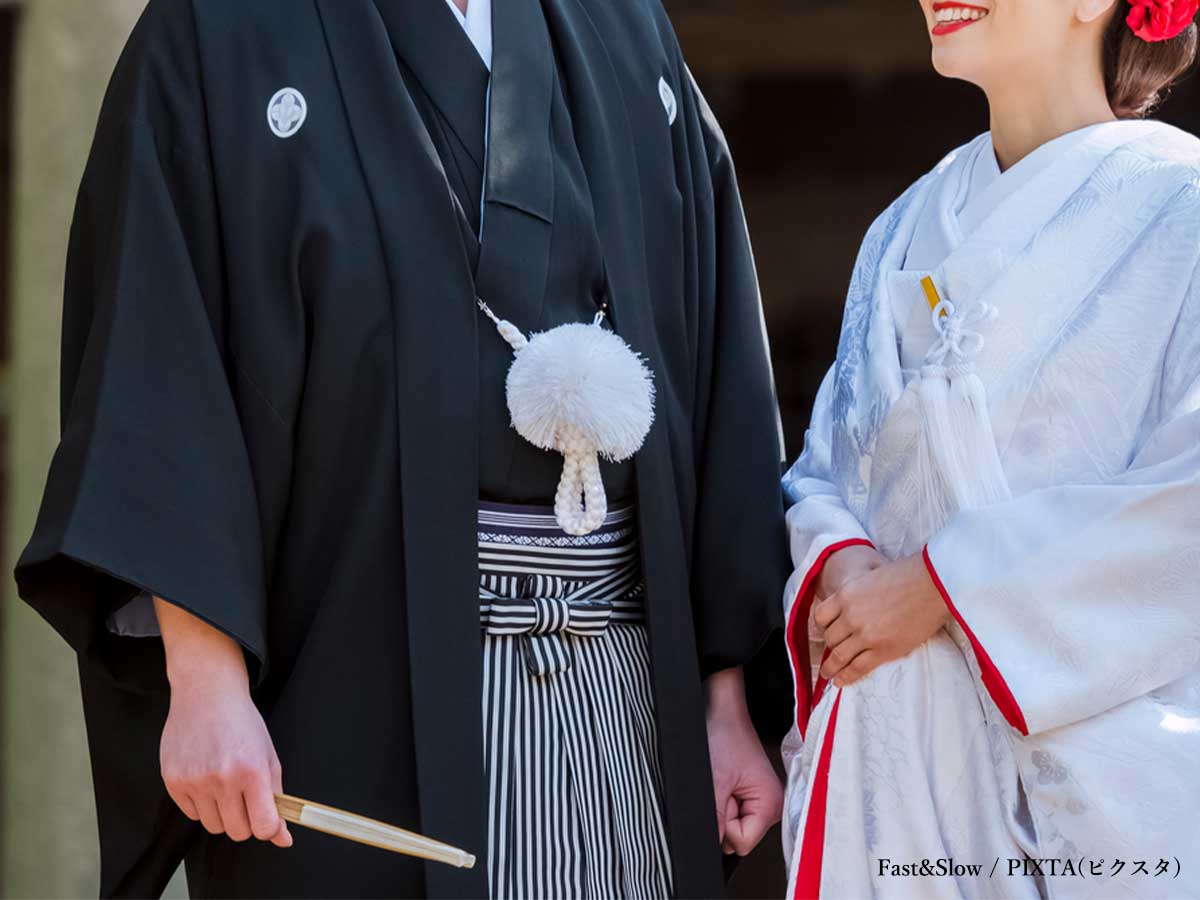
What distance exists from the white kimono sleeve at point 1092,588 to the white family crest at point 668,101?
0.78 meters

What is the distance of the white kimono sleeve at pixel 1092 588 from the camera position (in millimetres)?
1885

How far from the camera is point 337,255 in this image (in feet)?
6.77

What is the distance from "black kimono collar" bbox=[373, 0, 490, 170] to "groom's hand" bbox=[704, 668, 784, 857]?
2.49 feet

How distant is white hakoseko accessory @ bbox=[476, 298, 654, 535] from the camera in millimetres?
2055

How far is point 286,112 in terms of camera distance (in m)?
2.10

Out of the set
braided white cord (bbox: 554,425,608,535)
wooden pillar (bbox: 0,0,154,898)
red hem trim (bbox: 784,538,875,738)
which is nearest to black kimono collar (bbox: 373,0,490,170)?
braided white cord (bbox: 554,425,608,535)

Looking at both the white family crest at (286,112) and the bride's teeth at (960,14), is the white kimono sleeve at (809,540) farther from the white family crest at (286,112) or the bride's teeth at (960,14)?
the white family crest at (286,112)

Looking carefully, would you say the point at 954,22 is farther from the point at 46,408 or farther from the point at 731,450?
the point at 46,408

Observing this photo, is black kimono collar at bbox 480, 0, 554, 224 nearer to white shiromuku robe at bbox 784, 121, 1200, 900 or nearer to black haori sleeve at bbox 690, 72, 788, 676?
black haori sleeve at bbox 690, 72, 788, 676

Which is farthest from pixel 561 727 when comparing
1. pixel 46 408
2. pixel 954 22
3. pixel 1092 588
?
pixel 46 408

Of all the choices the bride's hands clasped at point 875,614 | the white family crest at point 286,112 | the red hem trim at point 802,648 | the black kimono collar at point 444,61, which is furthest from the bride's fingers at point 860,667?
the white family crest at point 286,112

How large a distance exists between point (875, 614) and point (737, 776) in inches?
14.3

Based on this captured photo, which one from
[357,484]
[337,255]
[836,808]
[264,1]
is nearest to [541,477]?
[357,484]

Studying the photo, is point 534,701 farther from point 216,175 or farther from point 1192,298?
point 1192,298
